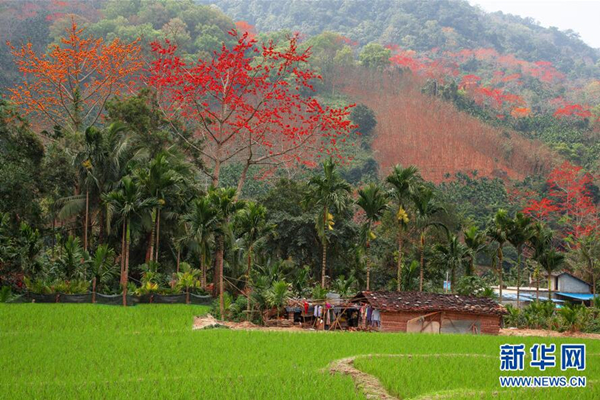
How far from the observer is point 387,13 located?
472ft

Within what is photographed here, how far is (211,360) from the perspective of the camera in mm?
15211

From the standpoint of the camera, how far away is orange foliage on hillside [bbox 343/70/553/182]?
63.2 metres

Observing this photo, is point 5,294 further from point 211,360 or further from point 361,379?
point 361,379

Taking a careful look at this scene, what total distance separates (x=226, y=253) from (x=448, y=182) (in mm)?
34237

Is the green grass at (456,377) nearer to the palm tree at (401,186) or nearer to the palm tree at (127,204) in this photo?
the palm tree at (127,204)

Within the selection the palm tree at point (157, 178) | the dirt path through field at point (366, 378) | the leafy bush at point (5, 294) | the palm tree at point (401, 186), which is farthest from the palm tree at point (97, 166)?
the dirt path through field at point (366, 378)

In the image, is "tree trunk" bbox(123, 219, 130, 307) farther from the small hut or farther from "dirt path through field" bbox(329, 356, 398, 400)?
"dirt path through field" bbox(329, 356, 398, 400)

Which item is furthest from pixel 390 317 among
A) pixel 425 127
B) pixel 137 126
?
pixel 425 127

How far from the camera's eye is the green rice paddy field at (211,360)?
469 inches

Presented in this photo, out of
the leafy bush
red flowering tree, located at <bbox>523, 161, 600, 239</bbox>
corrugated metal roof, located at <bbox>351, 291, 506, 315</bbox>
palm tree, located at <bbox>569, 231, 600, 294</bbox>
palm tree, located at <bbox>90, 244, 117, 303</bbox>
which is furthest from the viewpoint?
red flowering tree, located at <bbox>523, 161, 600, 239</bbox>

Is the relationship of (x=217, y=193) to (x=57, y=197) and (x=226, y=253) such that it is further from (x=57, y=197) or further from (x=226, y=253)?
(x=57, y=197)

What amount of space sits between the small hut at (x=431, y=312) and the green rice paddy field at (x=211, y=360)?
8.58ft

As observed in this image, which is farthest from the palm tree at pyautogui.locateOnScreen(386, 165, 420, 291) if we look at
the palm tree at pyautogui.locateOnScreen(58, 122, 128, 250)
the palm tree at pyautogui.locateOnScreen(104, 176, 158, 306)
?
the palm tree at pyautogui.locateOnScreen(58, 122, 128, 250)

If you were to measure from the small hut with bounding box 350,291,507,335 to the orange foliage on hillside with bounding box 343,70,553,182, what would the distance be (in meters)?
37.4
